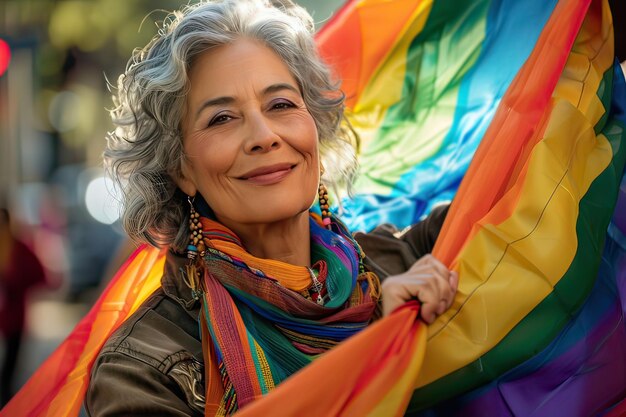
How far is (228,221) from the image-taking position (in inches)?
118

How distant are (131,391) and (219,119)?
0.89 meters

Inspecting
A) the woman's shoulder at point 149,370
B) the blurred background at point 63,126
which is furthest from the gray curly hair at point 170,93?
the blurred background at point 63,126

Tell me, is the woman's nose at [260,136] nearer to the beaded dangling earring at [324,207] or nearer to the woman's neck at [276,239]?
the woman's neck at [276,239]

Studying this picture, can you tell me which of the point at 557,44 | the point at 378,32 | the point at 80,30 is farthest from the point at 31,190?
the point at 557,44

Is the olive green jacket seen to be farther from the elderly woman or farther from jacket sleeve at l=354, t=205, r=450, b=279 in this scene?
jacket sleeve at l=354, t=205, r=450, b=279

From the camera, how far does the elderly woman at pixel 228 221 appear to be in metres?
2.62

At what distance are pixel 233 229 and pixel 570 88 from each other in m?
1.13

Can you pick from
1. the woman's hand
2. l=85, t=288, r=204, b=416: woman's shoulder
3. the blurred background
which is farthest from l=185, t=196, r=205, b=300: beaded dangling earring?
the blurred background

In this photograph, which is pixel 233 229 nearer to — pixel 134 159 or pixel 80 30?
pixel 134 159

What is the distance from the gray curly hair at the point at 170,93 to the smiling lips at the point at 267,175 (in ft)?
1.03

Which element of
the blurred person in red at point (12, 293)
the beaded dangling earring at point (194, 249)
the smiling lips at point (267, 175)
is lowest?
the blurred person in red at point (12, 293)

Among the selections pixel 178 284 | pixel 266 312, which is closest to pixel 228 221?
pixel 178 284

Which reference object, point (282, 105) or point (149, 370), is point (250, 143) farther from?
point (149, 370)

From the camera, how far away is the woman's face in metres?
2.86
